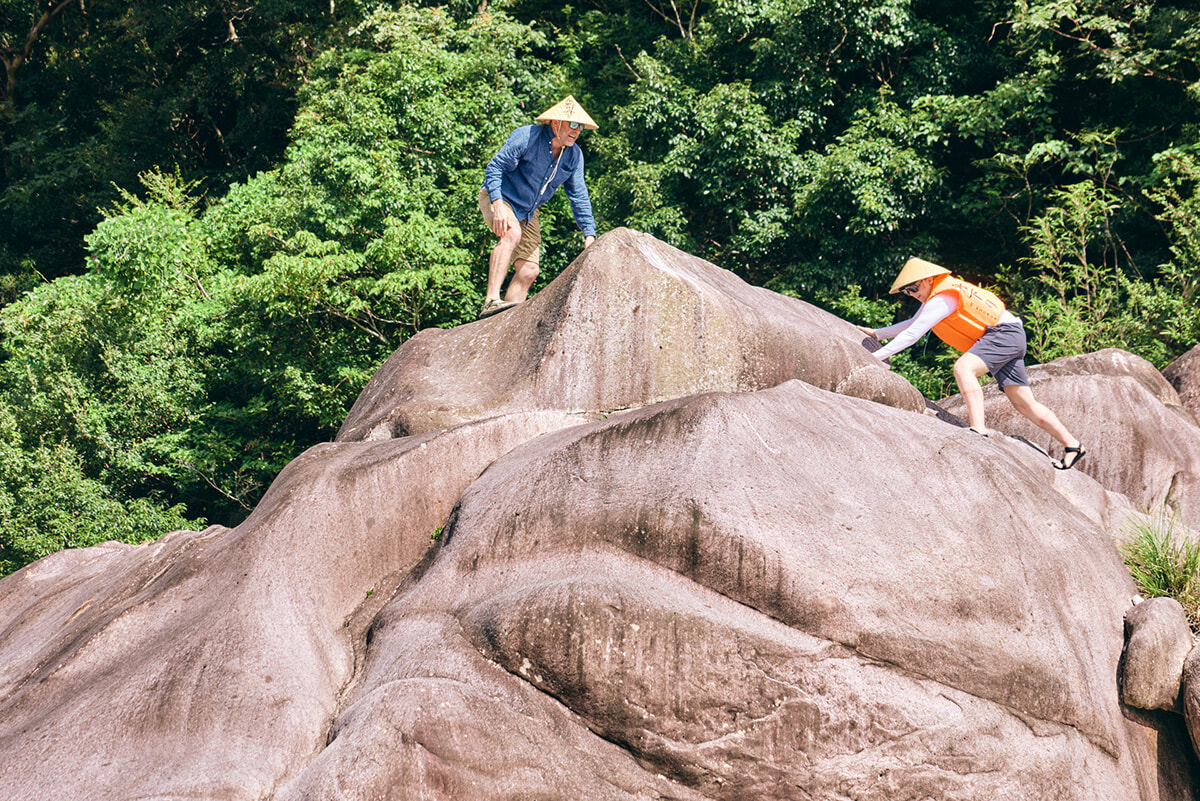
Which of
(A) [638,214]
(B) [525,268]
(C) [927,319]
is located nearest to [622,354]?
(B) [525,268]

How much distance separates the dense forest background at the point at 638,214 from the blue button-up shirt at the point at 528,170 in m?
7.34

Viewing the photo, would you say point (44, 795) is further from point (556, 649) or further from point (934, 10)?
point (934, 10)

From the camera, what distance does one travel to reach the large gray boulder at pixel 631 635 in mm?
5121

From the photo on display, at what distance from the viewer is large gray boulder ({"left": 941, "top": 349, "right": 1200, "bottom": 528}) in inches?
373

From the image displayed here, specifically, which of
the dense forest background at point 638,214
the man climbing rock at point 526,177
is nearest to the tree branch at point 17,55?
the dense forest background at point 638,214

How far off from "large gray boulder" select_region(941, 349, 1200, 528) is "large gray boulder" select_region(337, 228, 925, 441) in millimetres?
1942

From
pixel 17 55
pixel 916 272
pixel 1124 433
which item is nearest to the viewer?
pixel 916 272

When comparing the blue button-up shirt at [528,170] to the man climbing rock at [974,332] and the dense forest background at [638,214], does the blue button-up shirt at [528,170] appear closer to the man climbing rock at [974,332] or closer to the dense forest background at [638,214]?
the man climbing rock at [974,332]

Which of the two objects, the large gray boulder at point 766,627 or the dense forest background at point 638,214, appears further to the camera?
the dense forest background at point 638,214

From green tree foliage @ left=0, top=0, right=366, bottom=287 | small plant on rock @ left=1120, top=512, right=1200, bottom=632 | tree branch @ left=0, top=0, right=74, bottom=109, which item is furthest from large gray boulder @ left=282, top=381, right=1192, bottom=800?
tree branch @ left=0, top=0, right=74, bottom=109

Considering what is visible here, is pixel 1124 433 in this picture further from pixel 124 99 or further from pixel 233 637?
pixel 124 99

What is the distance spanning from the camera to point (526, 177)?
9.24 meters

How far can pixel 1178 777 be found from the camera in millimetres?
5836

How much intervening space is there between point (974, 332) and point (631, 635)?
4.48m
